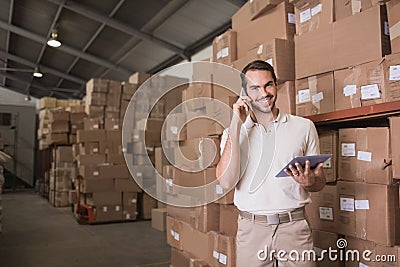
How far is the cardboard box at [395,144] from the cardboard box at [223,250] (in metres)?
1.01

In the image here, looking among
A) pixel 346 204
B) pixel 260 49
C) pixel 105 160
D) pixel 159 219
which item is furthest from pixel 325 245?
pixel 105 160

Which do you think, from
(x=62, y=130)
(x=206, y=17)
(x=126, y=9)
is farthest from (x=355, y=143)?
(x=62, y=130)

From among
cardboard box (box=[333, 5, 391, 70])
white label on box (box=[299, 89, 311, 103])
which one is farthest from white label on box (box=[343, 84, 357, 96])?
white label on box (box=[299, 89, 311, 103])

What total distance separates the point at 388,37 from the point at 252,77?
703 millimetres

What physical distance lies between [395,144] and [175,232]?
6.20 feet

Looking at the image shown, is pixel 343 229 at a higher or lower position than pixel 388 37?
lower

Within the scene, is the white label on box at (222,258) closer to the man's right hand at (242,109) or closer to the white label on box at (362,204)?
the white label on box at (362,204)

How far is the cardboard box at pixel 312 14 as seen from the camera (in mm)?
1982

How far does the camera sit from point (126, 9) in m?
6.18

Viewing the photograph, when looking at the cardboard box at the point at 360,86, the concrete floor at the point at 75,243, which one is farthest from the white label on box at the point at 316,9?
the concrete floor at the point at 75,243

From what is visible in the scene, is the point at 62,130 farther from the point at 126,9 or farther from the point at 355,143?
the point at 355,143

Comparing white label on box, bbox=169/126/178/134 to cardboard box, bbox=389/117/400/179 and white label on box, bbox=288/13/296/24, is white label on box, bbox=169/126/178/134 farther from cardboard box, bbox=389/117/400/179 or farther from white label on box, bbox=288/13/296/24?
cardboard box, bbox=389/117/400/179

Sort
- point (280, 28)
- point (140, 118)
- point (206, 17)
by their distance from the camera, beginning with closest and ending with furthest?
point (280, 28), point (206, 17), point (140, 118)

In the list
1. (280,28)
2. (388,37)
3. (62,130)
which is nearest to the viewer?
(388,37)
